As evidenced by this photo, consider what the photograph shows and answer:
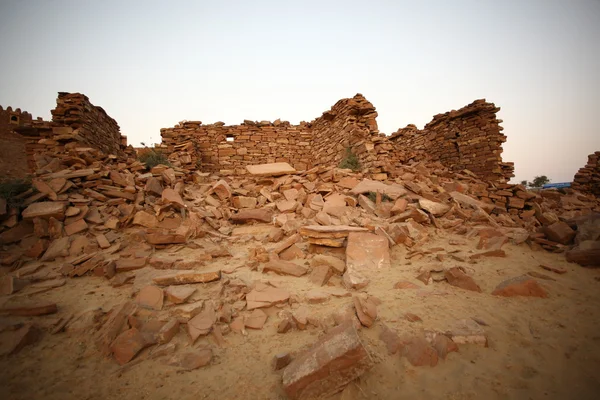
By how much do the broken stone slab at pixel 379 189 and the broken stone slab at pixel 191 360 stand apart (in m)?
4.45

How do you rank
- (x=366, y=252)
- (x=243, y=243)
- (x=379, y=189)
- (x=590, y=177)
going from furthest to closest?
(x=590, y=177) → (x=379, y=189) → (x=243, y=243) → (x=366, y=252)

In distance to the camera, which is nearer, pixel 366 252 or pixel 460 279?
pixel 460 279

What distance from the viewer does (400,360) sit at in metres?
1.78

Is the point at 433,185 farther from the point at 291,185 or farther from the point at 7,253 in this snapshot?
the point at 7,253

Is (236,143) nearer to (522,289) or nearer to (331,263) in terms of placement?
(331,263)

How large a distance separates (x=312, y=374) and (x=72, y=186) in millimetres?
5311

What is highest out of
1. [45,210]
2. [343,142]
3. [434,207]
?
[343,142]

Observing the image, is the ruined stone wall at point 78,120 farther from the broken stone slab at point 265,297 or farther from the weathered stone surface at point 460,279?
the weathered stone surface at point 460,279

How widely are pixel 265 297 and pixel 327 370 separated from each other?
3.76 ft

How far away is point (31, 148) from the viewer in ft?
20.0

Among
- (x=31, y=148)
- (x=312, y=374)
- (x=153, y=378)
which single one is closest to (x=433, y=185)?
(x=312, y=374)

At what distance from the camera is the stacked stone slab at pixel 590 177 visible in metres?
9.61

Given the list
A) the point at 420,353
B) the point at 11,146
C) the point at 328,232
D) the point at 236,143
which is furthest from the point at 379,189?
the point at 11,146

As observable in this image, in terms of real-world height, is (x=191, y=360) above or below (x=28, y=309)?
below
